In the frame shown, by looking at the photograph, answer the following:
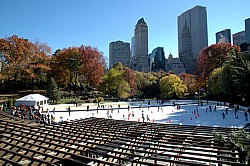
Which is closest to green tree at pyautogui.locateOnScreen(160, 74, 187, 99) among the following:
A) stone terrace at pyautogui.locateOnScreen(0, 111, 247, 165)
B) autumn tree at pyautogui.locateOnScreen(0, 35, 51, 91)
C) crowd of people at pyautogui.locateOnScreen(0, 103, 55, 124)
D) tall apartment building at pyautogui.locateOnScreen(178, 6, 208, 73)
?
autumn tree at pyautogui.locateOnScreen(0, 35, 51, 91)

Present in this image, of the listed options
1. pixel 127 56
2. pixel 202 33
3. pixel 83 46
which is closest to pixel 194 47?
pixel 202 33

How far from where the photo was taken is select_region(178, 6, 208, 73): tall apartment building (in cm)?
16250

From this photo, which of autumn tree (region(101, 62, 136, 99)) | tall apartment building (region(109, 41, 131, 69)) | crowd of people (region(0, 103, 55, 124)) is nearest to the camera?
crowd of people (region(0, 103, 55, 124))

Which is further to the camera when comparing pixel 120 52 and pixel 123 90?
pixel 120 52

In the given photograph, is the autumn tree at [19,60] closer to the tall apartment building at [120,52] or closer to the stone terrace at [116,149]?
the stone terrace at [116,149]

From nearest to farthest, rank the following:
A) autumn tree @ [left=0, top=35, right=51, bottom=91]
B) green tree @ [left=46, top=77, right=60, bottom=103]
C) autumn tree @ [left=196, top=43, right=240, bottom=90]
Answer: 1. green tree @ [left=46, top=77, right=60, bottom=103]
2. autumn tree @ [left=0, top=35, right=51, bottom=91]
3. autumn tree @ [left=196, top=43, right=240, bottom=90]

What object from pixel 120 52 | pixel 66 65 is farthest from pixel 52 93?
pixel 120 52

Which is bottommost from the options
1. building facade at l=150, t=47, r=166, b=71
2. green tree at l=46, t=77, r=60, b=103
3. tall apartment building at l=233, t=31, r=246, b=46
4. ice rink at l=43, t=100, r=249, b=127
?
ice rink at l=43, t=100, r=249, b=127

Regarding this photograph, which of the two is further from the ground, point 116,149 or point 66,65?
point 66,65

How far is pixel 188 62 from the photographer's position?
15075 centimetres

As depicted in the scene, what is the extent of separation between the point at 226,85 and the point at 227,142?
34922mm

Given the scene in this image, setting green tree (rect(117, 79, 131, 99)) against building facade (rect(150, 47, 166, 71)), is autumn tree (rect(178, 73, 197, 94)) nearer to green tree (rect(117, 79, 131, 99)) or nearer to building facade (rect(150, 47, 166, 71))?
green tree (rect(117, 79, 131, 99))

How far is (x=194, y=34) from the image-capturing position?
553ft

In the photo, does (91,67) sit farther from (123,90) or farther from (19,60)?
(19,60)
